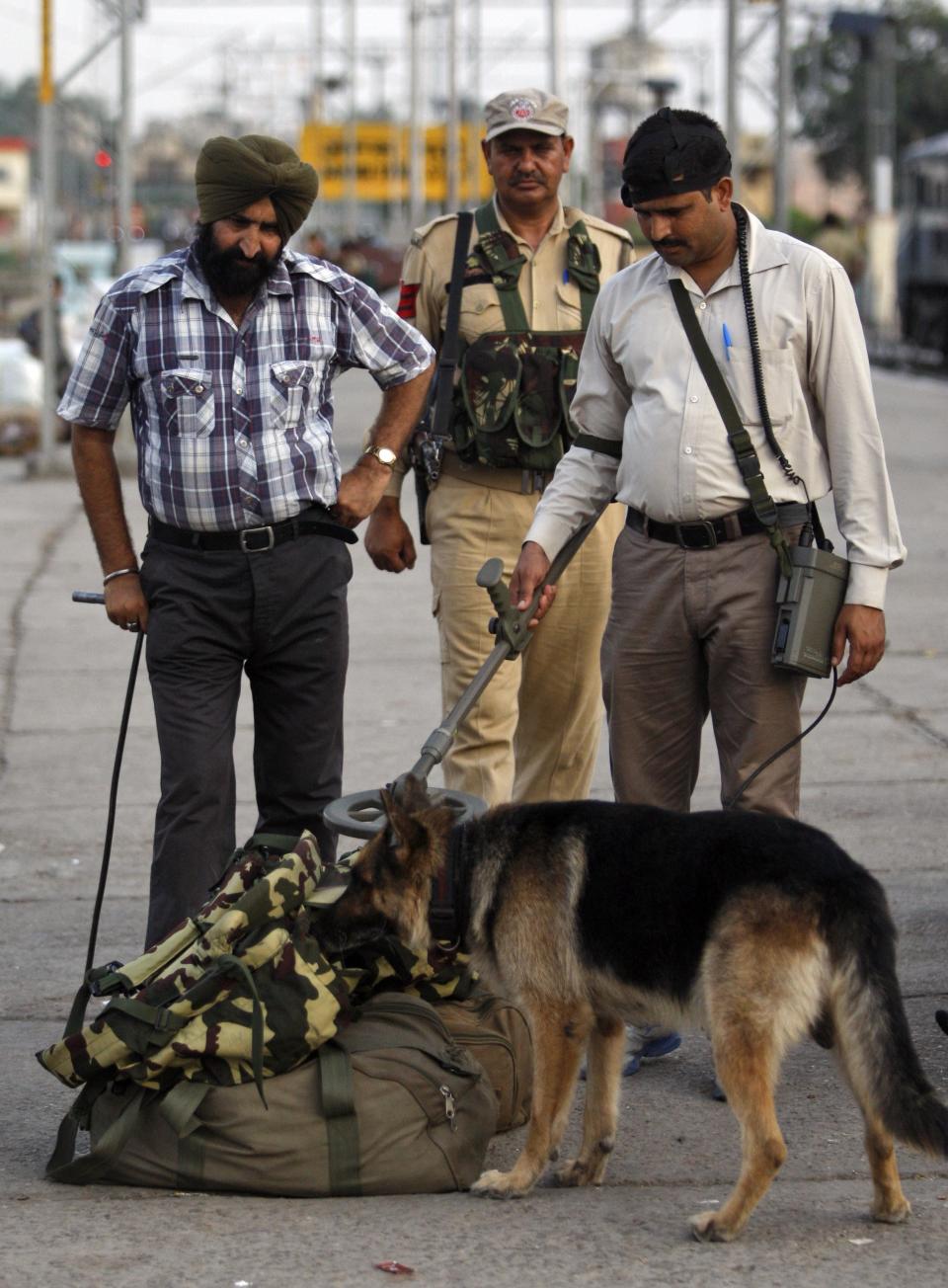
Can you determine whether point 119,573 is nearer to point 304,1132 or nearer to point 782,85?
point 304,1132

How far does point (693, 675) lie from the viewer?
4.70 m

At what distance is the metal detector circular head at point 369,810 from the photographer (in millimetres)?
4062

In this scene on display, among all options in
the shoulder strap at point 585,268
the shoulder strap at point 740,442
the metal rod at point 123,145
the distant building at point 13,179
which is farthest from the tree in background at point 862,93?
the shoulder strap at point 740,442

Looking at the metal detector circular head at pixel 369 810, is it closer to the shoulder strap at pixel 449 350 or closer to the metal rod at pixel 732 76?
the shoulder strap at pixel 449 350

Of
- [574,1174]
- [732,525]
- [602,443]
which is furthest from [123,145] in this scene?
[574,1174]

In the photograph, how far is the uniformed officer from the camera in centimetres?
555

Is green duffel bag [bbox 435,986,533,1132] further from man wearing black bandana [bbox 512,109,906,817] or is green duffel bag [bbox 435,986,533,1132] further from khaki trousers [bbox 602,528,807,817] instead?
man wearing black bandana [bbox 512,109,906,817]

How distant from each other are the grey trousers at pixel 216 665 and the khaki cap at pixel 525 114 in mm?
1392

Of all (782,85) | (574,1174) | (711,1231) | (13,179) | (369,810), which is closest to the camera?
(711,1231)

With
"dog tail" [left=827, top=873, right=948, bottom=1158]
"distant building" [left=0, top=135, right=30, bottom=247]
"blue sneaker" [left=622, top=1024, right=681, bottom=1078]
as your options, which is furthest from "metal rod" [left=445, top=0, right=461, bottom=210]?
"distant building" [left=0, top=135, right=30, bottom=247]

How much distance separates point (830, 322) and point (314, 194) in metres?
1.30

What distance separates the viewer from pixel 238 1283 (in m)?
3.61

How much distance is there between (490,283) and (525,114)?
1.60 ft

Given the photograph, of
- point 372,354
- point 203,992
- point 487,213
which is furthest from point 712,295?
point 203,992
